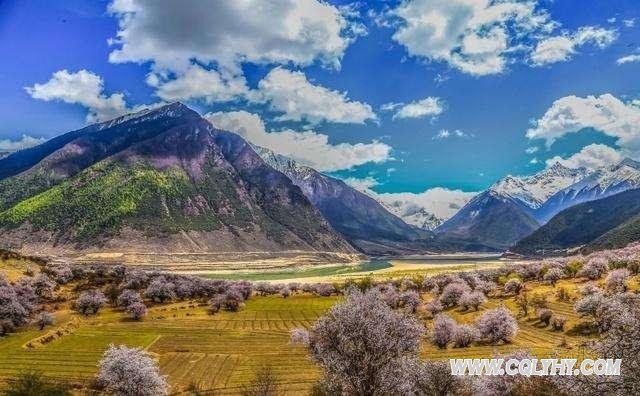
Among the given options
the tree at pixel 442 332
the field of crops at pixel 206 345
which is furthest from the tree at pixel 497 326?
the tree at pixel 442 332


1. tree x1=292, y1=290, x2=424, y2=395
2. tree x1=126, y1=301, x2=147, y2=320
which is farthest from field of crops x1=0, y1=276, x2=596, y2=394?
tree x1=292, y1=290, x2=424, y2=395

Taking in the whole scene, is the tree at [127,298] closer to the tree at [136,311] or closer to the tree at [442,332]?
the tree at [136,311]

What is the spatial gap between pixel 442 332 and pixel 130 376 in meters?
52.2

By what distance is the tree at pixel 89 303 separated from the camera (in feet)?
433

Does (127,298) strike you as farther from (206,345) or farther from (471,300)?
(471,300)

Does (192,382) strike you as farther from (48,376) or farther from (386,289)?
(386,289)

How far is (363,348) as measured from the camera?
145 ft

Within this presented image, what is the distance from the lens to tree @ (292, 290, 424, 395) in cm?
4388

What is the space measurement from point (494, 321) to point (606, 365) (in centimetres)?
6654

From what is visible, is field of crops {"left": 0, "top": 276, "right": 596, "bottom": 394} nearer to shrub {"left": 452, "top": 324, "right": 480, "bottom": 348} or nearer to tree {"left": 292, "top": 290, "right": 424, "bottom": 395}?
shrub {"left": 452, "top": 324, "right": 480, "bottom": 348}

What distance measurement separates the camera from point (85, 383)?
70188mm

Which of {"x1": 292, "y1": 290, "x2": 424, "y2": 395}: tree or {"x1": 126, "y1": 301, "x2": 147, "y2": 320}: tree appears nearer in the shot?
{"x1": 292, "y1": 290, "x2": 424, "y2": 395}: tree

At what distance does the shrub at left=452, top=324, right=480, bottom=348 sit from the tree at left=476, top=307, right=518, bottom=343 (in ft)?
4.79

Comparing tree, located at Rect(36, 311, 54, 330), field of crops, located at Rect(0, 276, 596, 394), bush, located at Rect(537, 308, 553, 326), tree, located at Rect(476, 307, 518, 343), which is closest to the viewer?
field of crops, located at Rect(0, 276, 596, 394)
